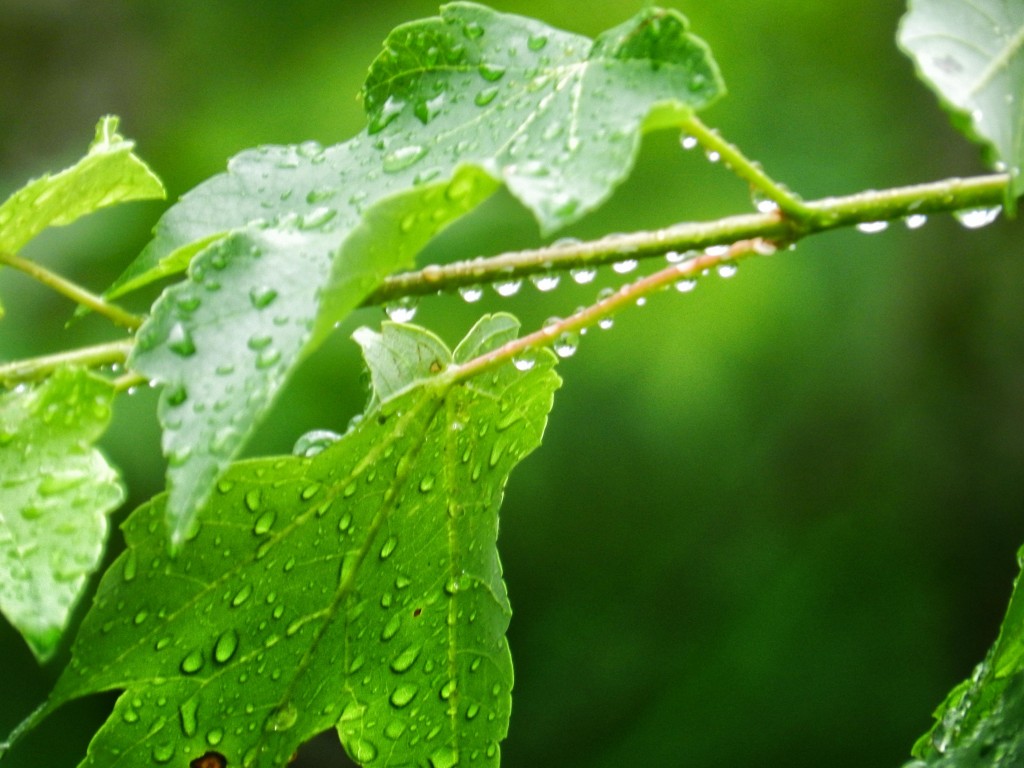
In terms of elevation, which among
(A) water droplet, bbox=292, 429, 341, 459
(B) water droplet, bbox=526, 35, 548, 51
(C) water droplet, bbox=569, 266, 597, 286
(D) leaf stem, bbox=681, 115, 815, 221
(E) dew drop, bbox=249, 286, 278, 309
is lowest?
(A) water droplet, bbox=292, 429, 341, 459

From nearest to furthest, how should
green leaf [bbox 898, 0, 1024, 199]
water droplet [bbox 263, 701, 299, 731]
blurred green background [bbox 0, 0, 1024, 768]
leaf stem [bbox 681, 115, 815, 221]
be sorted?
green leaf [bbox 898, 0, 1024, 199] → leaf stem [bbox 681, 115, 815, 221] → water droplet [bbox 263, 701, 299, 731] → blurred green background [bbox 0, 0, 1024, 768]

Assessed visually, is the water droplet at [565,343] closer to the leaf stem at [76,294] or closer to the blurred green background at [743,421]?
the leaf stem at [76,294]

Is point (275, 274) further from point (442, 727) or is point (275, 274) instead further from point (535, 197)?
Result: point (442, 727)

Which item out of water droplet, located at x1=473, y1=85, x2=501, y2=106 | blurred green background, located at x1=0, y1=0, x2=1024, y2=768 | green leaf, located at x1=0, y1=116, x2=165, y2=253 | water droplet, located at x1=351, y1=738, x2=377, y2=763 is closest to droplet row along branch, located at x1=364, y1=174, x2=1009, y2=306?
water droplet, located at x1=473, y1=85, x2=501, y2=106

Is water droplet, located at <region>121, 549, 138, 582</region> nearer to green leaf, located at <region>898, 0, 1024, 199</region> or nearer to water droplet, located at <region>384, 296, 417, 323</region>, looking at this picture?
water droplet, located at <region>384, 296, 417, 323</region>

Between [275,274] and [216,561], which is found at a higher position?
[275,274]

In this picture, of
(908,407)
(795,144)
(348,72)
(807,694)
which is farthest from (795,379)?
(348,72)
